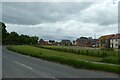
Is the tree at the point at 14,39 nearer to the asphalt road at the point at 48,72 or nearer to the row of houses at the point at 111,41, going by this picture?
the row of houses at the point at 111,41

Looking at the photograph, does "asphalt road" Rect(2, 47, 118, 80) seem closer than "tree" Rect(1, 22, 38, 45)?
Yes

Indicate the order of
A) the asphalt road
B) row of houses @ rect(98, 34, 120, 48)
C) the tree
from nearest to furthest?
the asphalt road, row of houses @ rect(98, 34, 120, 48), the tree

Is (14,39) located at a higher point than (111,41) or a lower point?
higher

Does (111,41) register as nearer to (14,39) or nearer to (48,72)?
(14,39)

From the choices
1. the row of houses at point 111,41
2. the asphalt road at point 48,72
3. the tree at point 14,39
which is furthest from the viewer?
the tree at point 14,39

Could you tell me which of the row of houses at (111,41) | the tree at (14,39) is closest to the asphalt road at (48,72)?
the row of houses at (111,41)

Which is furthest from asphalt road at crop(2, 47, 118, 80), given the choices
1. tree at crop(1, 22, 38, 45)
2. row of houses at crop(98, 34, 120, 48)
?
tree at crop(1, 22, 38, 45)

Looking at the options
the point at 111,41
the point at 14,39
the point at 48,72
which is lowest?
the point at 48,72

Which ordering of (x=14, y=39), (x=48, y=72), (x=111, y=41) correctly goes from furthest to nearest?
(x=14, y=39)
(x=111, y=41)
(x=48, y=72)

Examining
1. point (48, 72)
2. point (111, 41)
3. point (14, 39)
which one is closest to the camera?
point (48, 72)

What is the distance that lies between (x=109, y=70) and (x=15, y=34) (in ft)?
371

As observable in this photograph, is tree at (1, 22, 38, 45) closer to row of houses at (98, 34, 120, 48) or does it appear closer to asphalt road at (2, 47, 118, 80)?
row of houses at (98, 34, 120, 48)

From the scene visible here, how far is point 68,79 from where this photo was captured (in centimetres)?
1416

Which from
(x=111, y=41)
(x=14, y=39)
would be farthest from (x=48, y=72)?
(x=14, y=39)
